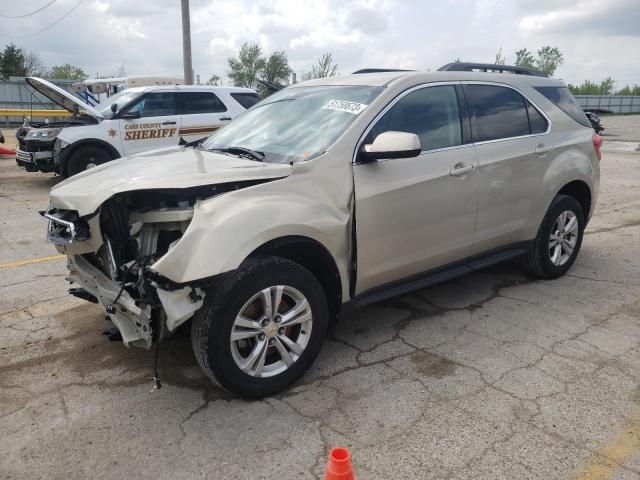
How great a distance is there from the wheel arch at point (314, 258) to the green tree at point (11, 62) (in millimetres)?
49357

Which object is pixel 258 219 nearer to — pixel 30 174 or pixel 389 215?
pixel 389 215

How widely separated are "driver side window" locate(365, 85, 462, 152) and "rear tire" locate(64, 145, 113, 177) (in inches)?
294

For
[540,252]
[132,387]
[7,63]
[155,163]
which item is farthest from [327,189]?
[7,63]

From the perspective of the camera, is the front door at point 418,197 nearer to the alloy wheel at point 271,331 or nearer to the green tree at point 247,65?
the alloy wheel at point 271,331

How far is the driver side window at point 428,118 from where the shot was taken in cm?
366

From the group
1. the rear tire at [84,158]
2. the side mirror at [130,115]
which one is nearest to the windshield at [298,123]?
the side mirror at [130,115]

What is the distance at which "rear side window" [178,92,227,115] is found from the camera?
1046cm

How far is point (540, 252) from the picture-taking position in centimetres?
489

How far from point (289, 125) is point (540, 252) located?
265cm

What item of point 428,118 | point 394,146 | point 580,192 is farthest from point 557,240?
point 394,146

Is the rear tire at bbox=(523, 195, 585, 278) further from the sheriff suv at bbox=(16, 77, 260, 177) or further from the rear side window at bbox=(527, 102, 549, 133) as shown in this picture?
the sheriff suv at bbox=(16, 77, 260, 177)

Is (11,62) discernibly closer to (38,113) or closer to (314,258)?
(38,113)

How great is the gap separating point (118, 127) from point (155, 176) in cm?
753

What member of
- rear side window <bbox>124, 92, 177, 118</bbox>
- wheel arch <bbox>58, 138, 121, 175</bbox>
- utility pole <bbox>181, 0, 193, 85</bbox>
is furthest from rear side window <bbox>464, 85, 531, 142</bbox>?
utility pole <bbox>181, 0, 193, 85</bbox>
